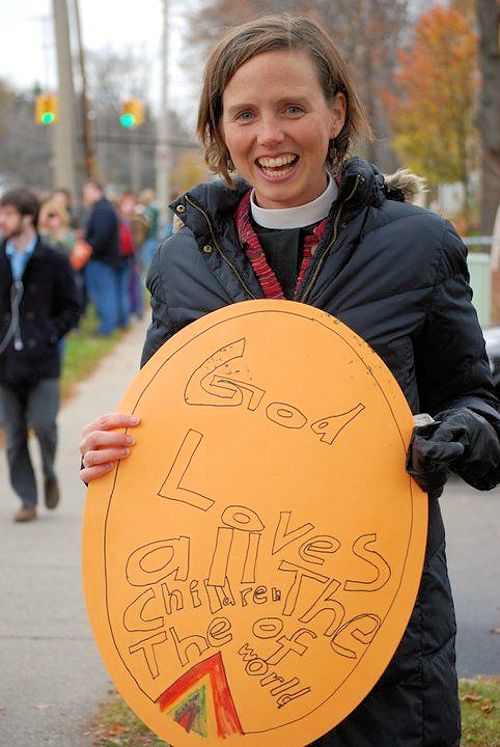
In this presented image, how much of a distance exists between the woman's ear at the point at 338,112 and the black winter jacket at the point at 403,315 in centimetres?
9

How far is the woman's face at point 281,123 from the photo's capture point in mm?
2654

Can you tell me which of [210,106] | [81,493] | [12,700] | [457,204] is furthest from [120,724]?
[457,204]

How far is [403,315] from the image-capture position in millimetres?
2637

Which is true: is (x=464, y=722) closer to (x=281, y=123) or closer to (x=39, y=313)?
(x=281, y=123)

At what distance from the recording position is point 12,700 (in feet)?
15.9

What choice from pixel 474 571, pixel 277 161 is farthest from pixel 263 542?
Answer: pixel 474 571

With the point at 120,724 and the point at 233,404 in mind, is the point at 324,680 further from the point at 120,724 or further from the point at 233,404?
the point at 120,724

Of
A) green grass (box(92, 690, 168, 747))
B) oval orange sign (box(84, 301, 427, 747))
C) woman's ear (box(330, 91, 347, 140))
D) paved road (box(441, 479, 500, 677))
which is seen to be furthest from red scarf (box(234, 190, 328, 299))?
paved road (box(441, 479, 500, 677))

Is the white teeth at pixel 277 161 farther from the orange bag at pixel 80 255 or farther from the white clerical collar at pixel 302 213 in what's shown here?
the orange bag at pixel 80 255

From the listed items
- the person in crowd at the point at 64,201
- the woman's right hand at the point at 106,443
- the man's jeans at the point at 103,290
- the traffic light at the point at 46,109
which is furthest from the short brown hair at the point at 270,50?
the traffic light at the point at 46,109

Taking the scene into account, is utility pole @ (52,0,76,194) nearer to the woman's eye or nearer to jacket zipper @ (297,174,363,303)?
the woman's eye

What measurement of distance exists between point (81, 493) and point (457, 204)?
22.8 m

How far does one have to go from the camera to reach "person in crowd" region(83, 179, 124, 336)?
17391 millimetres

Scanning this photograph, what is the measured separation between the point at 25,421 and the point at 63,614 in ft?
7.64
